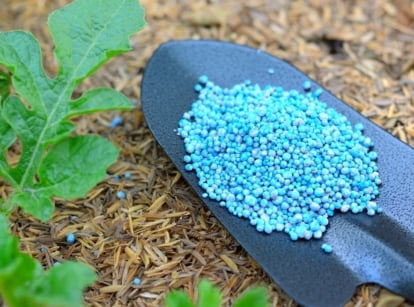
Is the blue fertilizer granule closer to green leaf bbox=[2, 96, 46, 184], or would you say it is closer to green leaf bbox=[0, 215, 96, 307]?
green leaf bbox=[2, 96, 46, 184]

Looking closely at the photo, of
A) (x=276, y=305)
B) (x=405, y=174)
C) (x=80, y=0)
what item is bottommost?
(x=276, y=305)

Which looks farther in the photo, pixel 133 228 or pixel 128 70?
pixel 128 70

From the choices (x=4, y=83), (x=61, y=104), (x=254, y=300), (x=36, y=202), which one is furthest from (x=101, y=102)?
(x=254, y=300)

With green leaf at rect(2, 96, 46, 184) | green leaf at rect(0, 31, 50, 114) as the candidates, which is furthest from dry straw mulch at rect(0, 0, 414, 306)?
green leaf at rect(0, 31, 50, 114)

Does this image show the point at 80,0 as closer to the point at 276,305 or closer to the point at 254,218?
the point at 254,218

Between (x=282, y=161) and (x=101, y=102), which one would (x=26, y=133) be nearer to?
(x=101, y=102)

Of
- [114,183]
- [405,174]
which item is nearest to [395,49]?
[405,174]

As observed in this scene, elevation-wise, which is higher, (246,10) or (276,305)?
(246,10)
